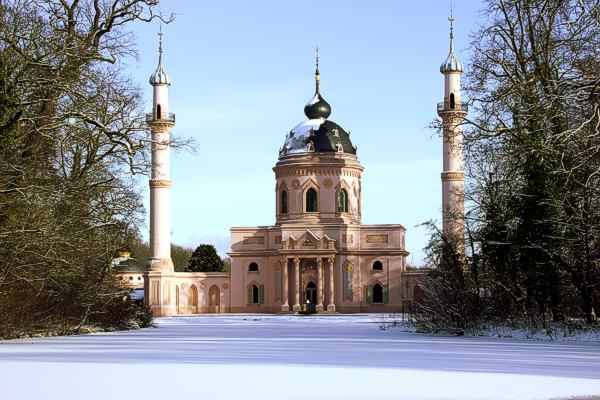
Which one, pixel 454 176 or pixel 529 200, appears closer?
pixel 529 200

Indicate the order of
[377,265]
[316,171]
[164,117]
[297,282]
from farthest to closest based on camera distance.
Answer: [316,171] < [377,265] < [297,282] < [164,117]

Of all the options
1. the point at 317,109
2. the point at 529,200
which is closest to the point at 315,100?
the point at 317,109

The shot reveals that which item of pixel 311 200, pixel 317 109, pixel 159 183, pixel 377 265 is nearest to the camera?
pixel 159 183

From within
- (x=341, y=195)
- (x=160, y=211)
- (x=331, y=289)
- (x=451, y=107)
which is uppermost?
(x=451, y=107)

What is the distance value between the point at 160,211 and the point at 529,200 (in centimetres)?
4384

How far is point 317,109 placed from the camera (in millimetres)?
76812

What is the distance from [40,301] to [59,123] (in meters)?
6.02

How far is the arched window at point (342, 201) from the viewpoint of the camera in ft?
238

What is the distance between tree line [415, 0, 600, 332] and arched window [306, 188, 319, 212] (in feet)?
141

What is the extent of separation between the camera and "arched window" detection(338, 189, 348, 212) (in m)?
72.5

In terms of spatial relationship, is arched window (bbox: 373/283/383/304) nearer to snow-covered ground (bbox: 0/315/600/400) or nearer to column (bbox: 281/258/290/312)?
column (bbox: 281/258/290/312)

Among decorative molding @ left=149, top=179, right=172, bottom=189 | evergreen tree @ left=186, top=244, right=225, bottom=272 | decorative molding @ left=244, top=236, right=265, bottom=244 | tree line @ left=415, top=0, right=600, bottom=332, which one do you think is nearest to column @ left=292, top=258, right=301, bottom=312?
decorative molding @ left=244, top=236, right=265, bottom=244

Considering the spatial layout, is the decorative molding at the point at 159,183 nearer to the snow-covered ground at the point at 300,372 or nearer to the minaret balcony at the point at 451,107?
the minaret balcony at the point at 451,107

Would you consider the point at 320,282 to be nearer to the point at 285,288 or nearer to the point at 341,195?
the point at 285,288
